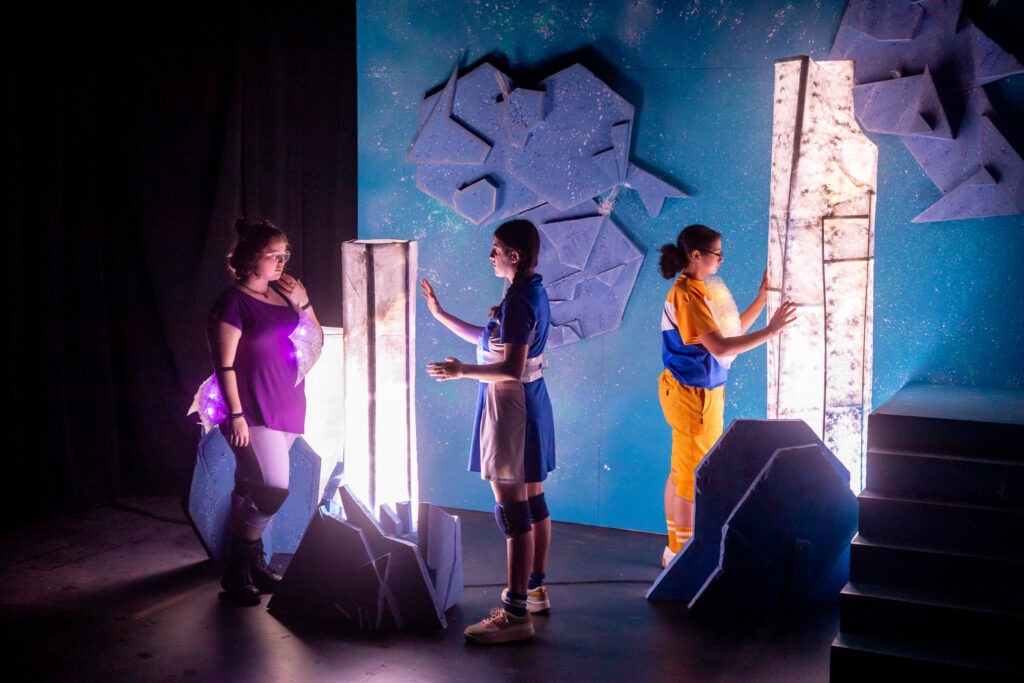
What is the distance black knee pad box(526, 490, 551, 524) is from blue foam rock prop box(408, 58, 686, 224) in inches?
64.7

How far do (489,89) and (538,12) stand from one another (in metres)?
0.44

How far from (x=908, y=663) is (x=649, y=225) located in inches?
90.6

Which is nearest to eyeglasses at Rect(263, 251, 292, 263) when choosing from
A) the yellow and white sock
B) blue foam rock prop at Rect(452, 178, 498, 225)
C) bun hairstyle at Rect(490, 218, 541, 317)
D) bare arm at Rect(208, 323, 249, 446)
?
bare arm at Rect(208, 323, 249, 446)

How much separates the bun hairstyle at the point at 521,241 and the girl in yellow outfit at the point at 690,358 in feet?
2.65

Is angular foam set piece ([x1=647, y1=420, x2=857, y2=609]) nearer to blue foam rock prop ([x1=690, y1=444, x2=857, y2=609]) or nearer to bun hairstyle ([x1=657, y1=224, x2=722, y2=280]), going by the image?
blue foam rock prop ([x1=690, y1=444, x2=857, y2=609])

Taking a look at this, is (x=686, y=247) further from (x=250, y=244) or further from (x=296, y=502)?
(x=296, y=502)

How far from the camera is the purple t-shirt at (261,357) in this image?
11.8 feet

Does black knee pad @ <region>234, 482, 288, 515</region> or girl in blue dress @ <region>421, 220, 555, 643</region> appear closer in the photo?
girl in blue dress @ <region>421, 220, 555, 643</region>

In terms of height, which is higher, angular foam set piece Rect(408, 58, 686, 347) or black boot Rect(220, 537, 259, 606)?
angular foam set piece Rect(408, 58, 686, 347)

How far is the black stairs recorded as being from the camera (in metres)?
2.82

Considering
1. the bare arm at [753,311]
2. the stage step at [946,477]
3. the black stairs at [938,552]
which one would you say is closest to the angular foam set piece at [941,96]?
the bare arm at [753,311]

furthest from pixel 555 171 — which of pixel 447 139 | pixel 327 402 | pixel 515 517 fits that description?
pixel 515 517

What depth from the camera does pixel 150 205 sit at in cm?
514

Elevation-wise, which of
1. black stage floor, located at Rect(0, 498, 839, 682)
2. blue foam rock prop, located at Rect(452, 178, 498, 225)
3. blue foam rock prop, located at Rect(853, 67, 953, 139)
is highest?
blue foam rock prop, located at Rect(853, 67, 953, 139)
